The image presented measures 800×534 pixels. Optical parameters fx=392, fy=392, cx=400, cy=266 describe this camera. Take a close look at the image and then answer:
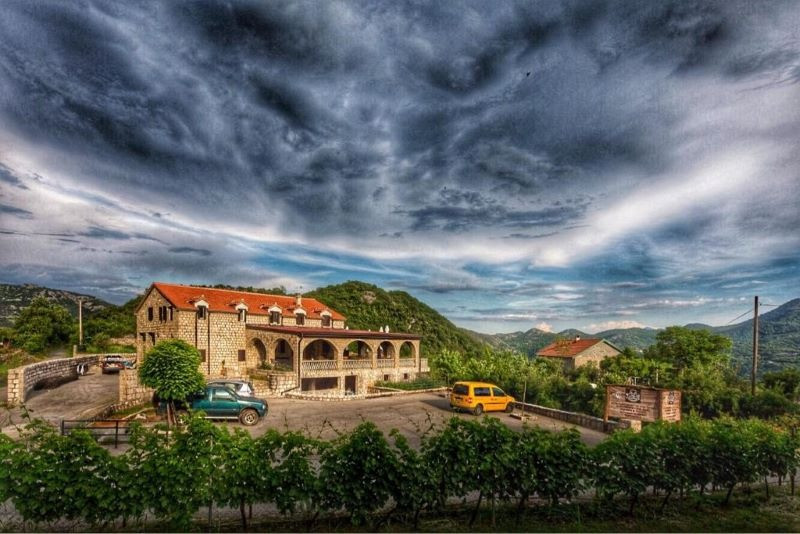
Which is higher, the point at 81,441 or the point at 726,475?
the point at 81,441

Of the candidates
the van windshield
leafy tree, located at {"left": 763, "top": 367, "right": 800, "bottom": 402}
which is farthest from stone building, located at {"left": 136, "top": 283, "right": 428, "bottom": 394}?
leafy tree, located at {"left": 763, "top": 367, "right": 800, "bottom": 402}

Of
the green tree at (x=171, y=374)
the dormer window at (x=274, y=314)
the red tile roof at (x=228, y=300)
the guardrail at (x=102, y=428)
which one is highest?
the red tile roof at (x=228, y=300)

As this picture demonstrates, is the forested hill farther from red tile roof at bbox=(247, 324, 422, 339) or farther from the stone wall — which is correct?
the stone wall

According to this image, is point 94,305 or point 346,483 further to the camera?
point 94,305

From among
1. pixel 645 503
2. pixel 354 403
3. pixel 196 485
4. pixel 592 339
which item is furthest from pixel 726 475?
pixel 592 339

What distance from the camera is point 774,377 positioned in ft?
73.8

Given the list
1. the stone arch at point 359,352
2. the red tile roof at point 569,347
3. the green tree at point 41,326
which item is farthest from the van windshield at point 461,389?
the green tree at point 41,326

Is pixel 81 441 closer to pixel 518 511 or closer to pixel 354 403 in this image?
pixel 518 511

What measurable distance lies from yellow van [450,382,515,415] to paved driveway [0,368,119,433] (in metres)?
15.6

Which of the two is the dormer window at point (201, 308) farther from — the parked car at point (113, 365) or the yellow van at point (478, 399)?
the yellow van at point (478, 399)

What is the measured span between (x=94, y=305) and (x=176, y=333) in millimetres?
42362

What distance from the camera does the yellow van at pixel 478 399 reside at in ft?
62.2

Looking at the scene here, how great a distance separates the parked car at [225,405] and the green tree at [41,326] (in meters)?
34.5

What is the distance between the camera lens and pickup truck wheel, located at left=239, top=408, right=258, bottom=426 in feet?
51.0
